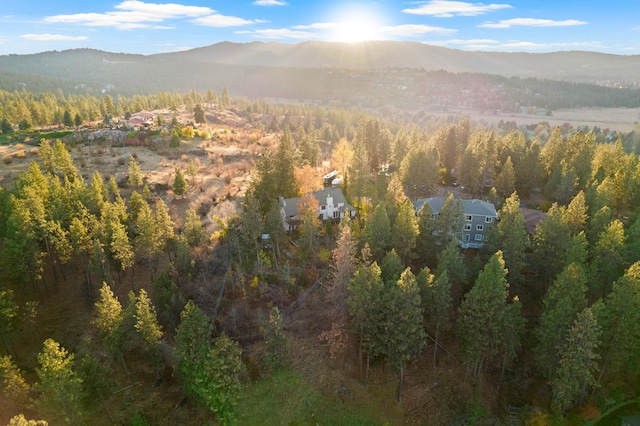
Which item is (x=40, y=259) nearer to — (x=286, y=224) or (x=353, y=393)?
(x=286, y=224)

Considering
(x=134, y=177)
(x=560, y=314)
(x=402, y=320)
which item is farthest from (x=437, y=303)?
(x=134, y=177)

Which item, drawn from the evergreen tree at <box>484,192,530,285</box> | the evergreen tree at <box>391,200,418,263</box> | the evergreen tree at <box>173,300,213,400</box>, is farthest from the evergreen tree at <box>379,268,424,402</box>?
the evergreen tree at <box>173,300,213,400</box>

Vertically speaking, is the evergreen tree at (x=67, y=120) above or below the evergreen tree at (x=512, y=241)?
above

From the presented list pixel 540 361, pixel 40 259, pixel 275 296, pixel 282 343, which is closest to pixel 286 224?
pixel 275 296

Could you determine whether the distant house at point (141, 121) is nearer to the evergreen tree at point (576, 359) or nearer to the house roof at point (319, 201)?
the house roof at point (319, 201)

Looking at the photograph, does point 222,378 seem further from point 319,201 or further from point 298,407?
point 319,201

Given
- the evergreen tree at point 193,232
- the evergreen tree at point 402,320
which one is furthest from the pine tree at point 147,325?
the evergreen tree at point 402,320
